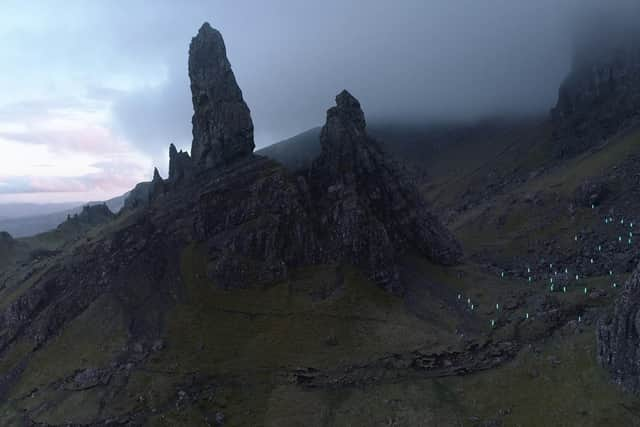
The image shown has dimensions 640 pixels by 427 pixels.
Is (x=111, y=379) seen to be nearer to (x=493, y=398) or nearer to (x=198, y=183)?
(x=198, y=183)

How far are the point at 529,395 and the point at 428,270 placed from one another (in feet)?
169

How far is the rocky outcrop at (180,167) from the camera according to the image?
121562 millimetres

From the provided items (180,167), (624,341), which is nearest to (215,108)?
(180,167)

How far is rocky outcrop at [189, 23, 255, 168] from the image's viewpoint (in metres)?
118

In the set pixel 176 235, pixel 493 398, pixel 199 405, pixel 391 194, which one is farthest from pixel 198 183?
pixel 493 398

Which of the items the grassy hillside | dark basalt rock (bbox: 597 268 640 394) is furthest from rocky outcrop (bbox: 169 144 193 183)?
dark basalt rock (bbox: 597 268 640 394)

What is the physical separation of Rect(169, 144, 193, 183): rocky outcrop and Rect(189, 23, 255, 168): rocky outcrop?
2742 mm

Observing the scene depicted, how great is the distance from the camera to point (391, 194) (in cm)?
12175

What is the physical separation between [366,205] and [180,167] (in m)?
49.8

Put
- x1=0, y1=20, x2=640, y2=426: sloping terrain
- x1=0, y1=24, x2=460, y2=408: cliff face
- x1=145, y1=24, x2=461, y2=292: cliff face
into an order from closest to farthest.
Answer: x1=0, y1=20, x2=640, y2=426: sloping terrain
x1=0, y1=24, x2=460, y2=408: cliff face
x1=145, y1=24, x2=461, y2=292: cliff face

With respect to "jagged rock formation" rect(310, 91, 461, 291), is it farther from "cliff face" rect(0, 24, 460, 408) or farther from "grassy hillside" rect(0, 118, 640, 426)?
"grassy hillside" rect(0, 118, 640, 426)

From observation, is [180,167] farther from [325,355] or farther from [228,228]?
[325,355]

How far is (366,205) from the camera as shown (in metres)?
111

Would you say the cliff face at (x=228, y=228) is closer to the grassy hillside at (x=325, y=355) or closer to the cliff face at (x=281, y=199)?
the cliff face at (x=281, y=199)
